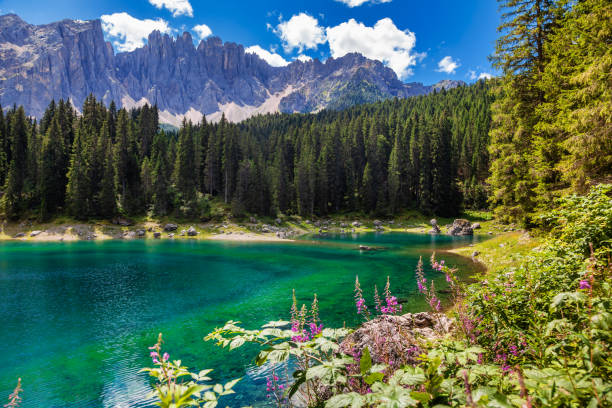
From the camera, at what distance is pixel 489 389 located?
1881mm

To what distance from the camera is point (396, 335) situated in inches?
303

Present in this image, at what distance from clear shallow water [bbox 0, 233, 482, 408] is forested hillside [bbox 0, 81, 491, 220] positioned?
33797 millimetres

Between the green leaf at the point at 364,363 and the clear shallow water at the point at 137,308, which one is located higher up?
the green leaf at the point at 364,363

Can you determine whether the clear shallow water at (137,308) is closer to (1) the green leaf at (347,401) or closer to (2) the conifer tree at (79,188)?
(1) the green leaf at (347,401)

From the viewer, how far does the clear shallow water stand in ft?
30.2

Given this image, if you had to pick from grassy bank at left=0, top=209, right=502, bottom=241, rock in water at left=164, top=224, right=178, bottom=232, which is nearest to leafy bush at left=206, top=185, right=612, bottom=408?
grassy bank at left=0, top=209, right=502, bottom=241

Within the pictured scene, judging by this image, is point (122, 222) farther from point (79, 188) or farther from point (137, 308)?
point (137, 308)

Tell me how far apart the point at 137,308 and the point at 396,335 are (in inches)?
592

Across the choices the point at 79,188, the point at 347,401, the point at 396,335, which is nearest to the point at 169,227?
the point at 79,188

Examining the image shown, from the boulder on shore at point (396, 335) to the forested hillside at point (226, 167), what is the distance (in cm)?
6150

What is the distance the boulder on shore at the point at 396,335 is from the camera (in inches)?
171

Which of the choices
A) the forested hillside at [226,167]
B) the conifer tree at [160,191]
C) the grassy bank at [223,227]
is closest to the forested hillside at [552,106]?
the grassy bank at [223,227]

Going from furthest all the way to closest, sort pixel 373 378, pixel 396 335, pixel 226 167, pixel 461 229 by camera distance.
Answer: pixel 226 167
pixel 461 229
pixel 396 335
pixel 373 378

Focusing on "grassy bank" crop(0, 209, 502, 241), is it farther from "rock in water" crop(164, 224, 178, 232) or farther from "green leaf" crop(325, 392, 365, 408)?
"green leaf" crop(325, 392, 365, 408)
